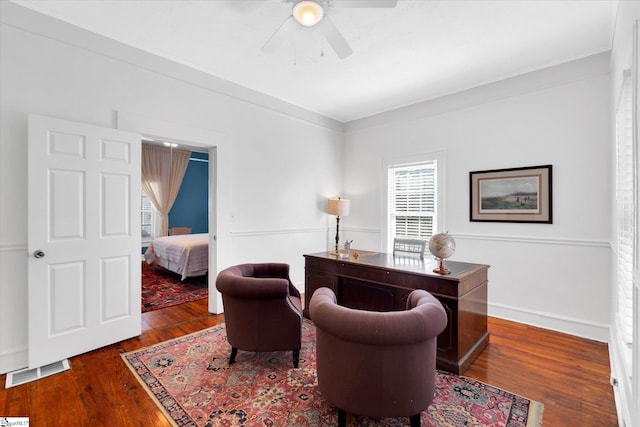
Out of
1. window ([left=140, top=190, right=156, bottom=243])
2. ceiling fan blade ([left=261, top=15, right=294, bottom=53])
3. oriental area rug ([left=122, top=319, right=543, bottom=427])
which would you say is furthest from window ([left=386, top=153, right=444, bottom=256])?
window ([left=140, top=190, right=156, bottom=243])

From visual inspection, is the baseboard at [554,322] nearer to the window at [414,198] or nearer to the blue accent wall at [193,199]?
the window at [414,198]

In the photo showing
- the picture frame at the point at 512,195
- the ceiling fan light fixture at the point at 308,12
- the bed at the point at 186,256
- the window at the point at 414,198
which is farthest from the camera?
the bed at the point at 186,256

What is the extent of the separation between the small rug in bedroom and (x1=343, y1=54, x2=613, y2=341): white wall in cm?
394

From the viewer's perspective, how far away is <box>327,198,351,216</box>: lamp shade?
4887mm

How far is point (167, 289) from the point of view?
15.8 ft

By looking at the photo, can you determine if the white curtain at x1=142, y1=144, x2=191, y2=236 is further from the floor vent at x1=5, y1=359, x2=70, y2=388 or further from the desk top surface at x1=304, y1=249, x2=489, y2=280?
the desk top surface at x1=304, y1=249, x2=489, y2=280

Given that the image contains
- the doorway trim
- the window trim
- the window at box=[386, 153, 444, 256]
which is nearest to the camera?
the doorway trim

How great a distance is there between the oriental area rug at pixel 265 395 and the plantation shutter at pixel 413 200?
8.40ft

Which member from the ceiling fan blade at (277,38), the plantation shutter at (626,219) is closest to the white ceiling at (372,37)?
the ceiling fan blade at (277,38)

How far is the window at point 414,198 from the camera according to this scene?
439 centimetres

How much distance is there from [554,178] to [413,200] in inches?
71.0

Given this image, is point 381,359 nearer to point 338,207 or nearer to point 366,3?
point 366,3

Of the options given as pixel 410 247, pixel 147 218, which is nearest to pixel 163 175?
pixel 147 218

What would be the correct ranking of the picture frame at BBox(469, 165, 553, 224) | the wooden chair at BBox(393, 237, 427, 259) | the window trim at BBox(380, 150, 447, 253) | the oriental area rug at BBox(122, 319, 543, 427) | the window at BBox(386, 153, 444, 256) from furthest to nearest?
the window at BBox(386, 153, 444, 256)
the window trim at BBox(380, 150, 447, 253)
the wooden chair at BBox(393, 237, 427, 259)
the picture frame at BBox(469, 165, 553, 224)
the oriental area rug at BBox(122, 319, 543, 427)
